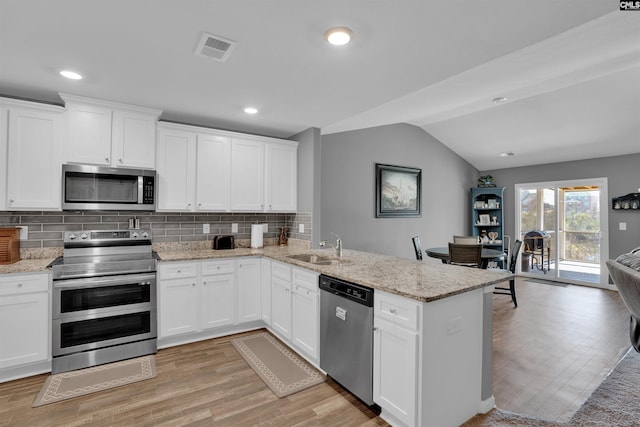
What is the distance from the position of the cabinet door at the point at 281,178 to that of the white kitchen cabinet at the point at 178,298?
130 centimetres

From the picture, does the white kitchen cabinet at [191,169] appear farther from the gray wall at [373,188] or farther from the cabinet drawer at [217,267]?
the gray wall at [373,188]

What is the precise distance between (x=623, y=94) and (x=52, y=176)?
22.0 feet

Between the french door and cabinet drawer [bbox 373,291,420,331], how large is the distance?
6040mm

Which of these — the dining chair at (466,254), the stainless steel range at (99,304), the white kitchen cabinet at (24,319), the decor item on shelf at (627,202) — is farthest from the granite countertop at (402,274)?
the decor item on shelf at (627,202)

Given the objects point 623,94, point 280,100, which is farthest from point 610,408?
point 623,94

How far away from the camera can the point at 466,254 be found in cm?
426

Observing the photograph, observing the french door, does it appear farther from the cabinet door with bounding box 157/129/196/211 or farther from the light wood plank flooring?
the cabinet door with bounding box 157/129/196/211

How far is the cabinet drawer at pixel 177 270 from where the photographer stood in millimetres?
3174

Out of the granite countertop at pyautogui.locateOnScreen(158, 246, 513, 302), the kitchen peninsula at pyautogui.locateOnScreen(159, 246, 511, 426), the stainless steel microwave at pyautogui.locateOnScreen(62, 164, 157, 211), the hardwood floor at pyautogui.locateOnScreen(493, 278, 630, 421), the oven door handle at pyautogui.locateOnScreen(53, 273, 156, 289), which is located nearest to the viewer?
the kitchen peninsula at pyautogui.locateOnScreen(159, 246, 511, 426)

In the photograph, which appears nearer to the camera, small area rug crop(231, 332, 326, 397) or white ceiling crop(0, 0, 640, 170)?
white ceiling crop(0, 0, 640, 170)

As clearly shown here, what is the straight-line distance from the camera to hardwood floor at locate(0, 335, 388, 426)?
2109 millimetres

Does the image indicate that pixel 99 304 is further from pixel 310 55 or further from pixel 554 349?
pixel 554 349

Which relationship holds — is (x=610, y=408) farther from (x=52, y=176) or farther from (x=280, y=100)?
(x=52, y=176)

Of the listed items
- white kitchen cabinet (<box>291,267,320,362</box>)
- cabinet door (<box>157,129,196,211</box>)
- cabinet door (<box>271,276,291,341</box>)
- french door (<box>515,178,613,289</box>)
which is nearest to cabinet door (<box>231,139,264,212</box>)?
cabinet door (<box>157,129,196,211</box>)
